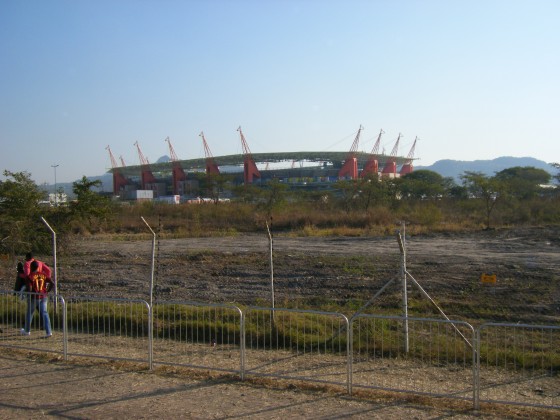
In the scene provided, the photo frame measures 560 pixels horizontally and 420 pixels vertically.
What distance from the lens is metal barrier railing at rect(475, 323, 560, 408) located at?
24.6ft

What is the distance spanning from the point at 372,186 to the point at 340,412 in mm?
51747

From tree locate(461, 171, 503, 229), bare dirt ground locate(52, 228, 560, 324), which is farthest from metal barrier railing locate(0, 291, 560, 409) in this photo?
tree locate(461, 171, 503, 229)

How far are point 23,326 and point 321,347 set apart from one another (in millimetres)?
6171

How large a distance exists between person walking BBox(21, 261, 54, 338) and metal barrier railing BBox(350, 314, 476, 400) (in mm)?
5763

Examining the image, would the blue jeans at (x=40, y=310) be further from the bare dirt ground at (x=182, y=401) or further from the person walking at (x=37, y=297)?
the bare dirt ground at (x=182, y=401)

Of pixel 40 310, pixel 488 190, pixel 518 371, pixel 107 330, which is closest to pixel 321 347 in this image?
pixel 518 371

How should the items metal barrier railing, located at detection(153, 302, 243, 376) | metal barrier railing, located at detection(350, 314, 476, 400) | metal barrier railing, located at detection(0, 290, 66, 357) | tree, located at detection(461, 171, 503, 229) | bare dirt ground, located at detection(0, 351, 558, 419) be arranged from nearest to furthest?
bare dirt ground, located at detection(0, 351, 558, 419)
metal barrier railing, located at detection(350, 314, 476, 400)
metal barrier railing, located at detection(153, 302, 243, 376)
metal barrier railing, located at detection(0, 290, 66, 357)
tree, located at detection(461, 171, 503, 229)

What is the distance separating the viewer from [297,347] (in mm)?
9797

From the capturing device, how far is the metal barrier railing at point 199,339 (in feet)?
30.6

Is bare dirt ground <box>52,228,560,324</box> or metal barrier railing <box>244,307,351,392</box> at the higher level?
metal barrier railing <box>244,307,351,392</box>

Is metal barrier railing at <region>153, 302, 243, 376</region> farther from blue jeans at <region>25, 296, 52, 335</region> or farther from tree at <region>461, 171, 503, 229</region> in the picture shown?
tree at <region>461, 171, 503, 229</region>

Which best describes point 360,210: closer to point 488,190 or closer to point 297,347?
point 488,190

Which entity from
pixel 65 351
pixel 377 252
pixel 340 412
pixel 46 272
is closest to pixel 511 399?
pixel 340 412

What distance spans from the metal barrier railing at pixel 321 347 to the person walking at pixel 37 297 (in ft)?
0.55
